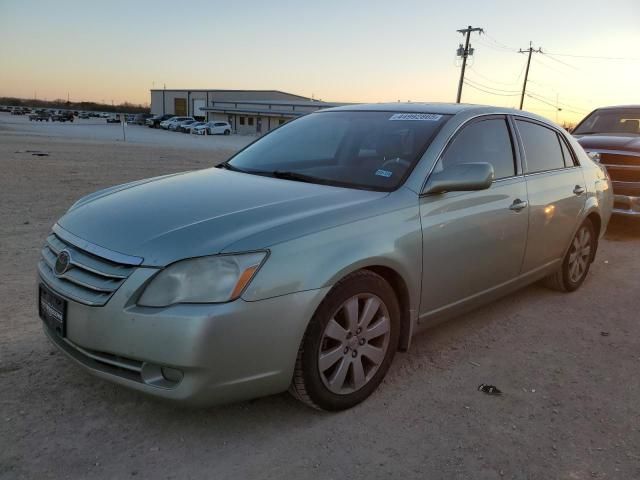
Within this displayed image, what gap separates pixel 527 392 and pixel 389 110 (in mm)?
2141

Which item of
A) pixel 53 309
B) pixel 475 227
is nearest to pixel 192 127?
pixel 475 227

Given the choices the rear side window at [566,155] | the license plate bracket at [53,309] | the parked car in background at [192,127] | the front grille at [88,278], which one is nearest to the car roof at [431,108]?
the rear side window at [566,155]

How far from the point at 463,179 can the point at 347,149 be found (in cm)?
93

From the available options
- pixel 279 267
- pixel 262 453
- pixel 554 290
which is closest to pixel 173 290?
pixel 279 267

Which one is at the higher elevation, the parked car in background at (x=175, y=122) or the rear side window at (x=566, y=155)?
the rear side window at (x=566, y=155)

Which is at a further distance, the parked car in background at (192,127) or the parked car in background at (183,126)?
the parked car in background at (183,126)

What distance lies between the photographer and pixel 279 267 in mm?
2451

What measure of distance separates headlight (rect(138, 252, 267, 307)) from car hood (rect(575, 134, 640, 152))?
710 cm

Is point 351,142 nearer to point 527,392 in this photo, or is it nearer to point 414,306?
point 414,306

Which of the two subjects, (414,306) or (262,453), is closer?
(262,453)

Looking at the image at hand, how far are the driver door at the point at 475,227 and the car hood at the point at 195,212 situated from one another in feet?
1.62

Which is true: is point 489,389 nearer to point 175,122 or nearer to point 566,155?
point 566,155

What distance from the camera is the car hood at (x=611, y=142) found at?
7.62 metres

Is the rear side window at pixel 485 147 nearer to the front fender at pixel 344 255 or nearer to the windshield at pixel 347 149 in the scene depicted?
the windshield at pixel 347 149
